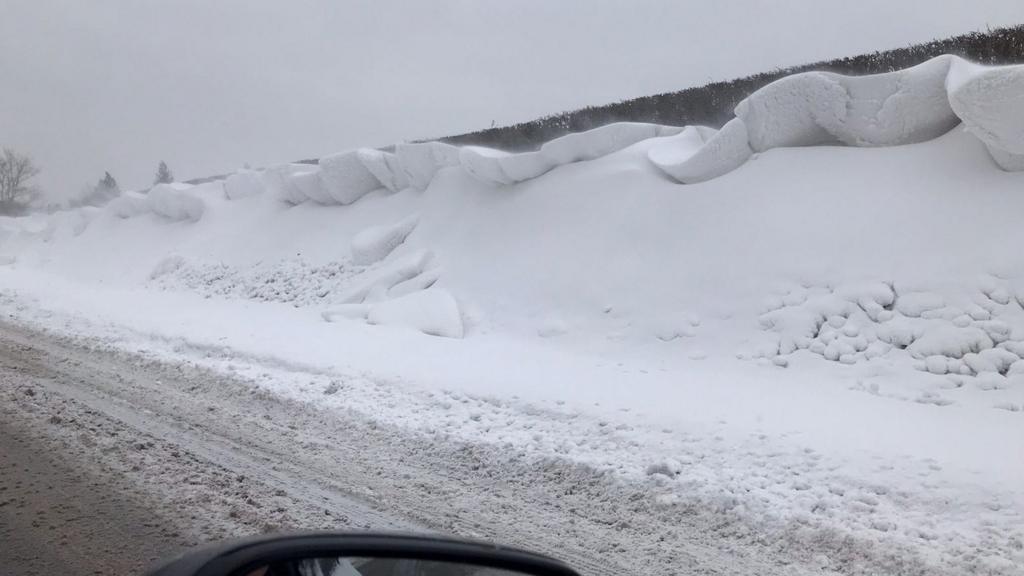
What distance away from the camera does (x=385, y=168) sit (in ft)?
59.7

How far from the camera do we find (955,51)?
40.1ft

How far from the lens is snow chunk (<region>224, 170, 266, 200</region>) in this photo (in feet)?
77.0

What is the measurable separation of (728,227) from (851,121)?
90.6 inches

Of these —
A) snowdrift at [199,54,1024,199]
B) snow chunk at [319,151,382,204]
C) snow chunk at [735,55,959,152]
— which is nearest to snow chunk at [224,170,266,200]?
snow chunk at [319,151,382,204]

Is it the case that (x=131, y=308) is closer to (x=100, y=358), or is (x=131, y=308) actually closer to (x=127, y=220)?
(x=100, y=358)

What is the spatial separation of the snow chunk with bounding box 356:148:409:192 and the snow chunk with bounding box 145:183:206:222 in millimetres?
8478

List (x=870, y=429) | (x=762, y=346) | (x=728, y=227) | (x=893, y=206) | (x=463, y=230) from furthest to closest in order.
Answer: (x=463, y=230)
(x=728, y=227)
(x=893, y=206)
(x=762, y=346)
(x=870, y=429)

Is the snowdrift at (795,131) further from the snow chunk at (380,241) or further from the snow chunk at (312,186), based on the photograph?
the snow chunk at (380,241)

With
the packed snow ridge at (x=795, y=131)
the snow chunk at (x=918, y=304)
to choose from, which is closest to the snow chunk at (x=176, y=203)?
the packed snow ridge at (x=795, y=131)

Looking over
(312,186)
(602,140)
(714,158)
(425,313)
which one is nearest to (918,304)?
(714,158)

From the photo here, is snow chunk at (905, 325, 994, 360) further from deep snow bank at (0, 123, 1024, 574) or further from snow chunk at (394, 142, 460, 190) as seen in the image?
snow chunk at (394, 142, 460, 190)

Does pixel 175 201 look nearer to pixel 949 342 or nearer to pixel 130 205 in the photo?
pixel 130 205

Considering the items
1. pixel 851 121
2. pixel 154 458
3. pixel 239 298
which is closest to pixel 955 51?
pixel 851 121

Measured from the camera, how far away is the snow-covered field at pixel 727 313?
5.72 meters
